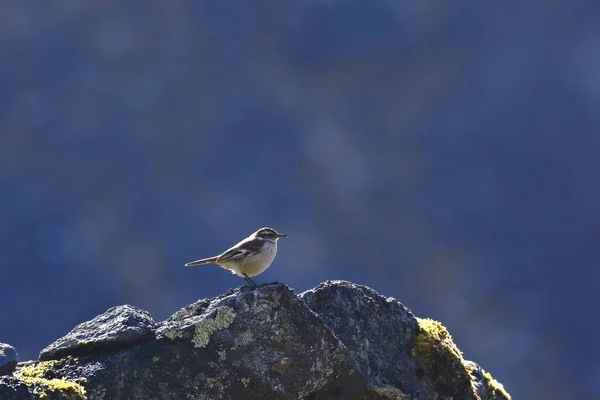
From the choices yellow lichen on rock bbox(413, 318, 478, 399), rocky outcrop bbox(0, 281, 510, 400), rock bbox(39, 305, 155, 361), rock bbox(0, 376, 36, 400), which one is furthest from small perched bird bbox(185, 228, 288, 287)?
rock bbox(0, 376, 36, 400)

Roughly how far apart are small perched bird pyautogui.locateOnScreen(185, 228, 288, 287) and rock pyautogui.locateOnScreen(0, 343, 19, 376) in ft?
11.3

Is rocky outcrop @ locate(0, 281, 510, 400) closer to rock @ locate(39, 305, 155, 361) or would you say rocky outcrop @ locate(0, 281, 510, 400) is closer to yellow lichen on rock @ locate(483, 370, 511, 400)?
rock @ locate(39, 305, 155, 361)

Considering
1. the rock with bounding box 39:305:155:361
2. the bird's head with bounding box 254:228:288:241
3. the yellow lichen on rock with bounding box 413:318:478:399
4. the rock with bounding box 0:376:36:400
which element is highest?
the bird's head with bounding box 254:228:288:241

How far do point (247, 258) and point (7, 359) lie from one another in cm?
386

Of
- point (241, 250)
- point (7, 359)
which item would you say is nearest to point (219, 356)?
point (7, 359)

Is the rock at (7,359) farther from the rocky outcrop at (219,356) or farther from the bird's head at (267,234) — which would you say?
the bird's head at (267,234)

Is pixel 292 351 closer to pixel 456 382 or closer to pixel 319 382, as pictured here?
pixel 319 382

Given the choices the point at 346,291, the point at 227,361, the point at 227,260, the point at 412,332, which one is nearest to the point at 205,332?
the point at 227,361

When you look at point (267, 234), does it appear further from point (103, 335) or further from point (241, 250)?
point (103, 335)

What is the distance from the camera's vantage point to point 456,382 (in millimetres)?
7746

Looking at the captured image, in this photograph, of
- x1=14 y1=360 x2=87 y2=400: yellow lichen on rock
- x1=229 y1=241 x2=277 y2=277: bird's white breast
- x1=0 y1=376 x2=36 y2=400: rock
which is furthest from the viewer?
x1=229 y1=241 x2=277 y2=277: bird's white breast

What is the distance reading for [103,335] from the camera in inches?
260

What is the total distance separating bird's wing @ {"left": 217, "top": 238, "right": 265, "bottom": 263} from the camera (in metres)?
9.87

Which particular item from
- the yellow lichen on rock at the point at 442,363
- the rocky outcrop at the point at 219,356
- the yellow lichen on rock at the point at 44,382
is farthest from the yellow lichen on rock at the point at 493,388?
the yellow lichen on rock at the point at 44,382
